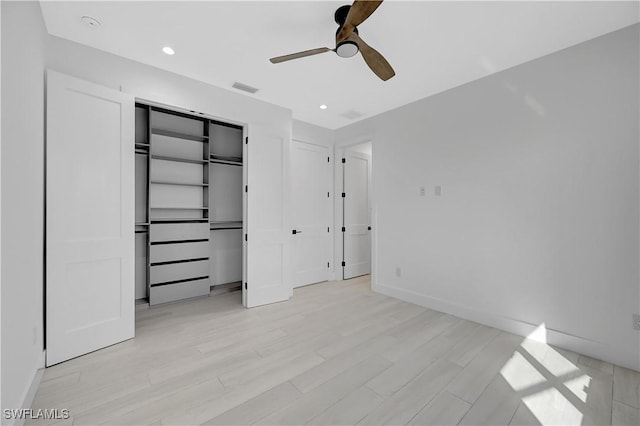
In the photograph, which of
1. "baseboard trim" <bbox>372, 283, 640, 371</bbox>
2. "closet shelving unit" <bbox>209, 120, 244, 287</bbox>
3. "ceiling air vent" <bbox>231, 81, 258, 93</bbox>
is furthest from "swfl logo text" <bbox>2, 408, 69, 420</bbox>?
"baseboard trim" <bbox>372, 283, 640, 371</bbox>

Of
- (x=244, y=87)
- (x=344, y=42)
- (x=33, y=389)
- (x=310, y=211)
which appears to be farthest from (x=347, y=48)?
(x=33, y=389)

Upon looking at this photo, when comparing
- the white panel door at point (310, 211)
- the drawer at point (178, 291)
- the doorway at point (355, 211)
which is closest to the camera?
the drawer at point (178, 291)

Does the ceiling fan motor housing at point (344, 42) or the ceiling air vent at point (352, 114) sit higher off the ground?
the ceiling air vent at point (352, 114)

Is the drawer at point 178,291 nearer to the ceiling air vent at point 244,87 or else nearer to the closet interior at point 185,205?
the closet interior at point 185,205

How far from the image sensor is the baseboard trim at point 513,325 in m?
2.25

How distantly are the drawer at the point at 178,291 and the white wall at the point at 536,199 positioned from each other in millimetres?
2851

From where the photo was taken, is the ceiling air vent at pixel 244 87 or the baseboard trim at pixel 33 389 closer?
the baseboard trim at pixel 33 389

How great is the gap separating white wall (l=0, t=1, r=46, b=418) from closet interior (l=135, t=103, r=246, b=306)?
51.3 inches

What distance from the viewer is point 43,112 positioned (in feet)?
7.16

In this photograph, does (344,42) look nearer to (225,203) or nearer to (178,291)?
(225,203)

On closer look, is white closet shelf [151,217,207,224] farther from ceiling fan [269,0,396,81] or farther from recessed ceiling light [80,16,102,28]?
ceiling fan [269,0,396,81]

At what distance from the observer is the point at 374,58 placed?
2074mm

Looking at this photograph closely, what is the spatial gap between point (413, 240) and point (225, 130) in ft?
10.9

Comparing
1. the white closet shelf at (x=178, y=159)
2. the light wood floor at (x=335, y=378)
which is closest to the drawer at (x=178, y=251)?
the light wood floor at (x=335, y=378)
